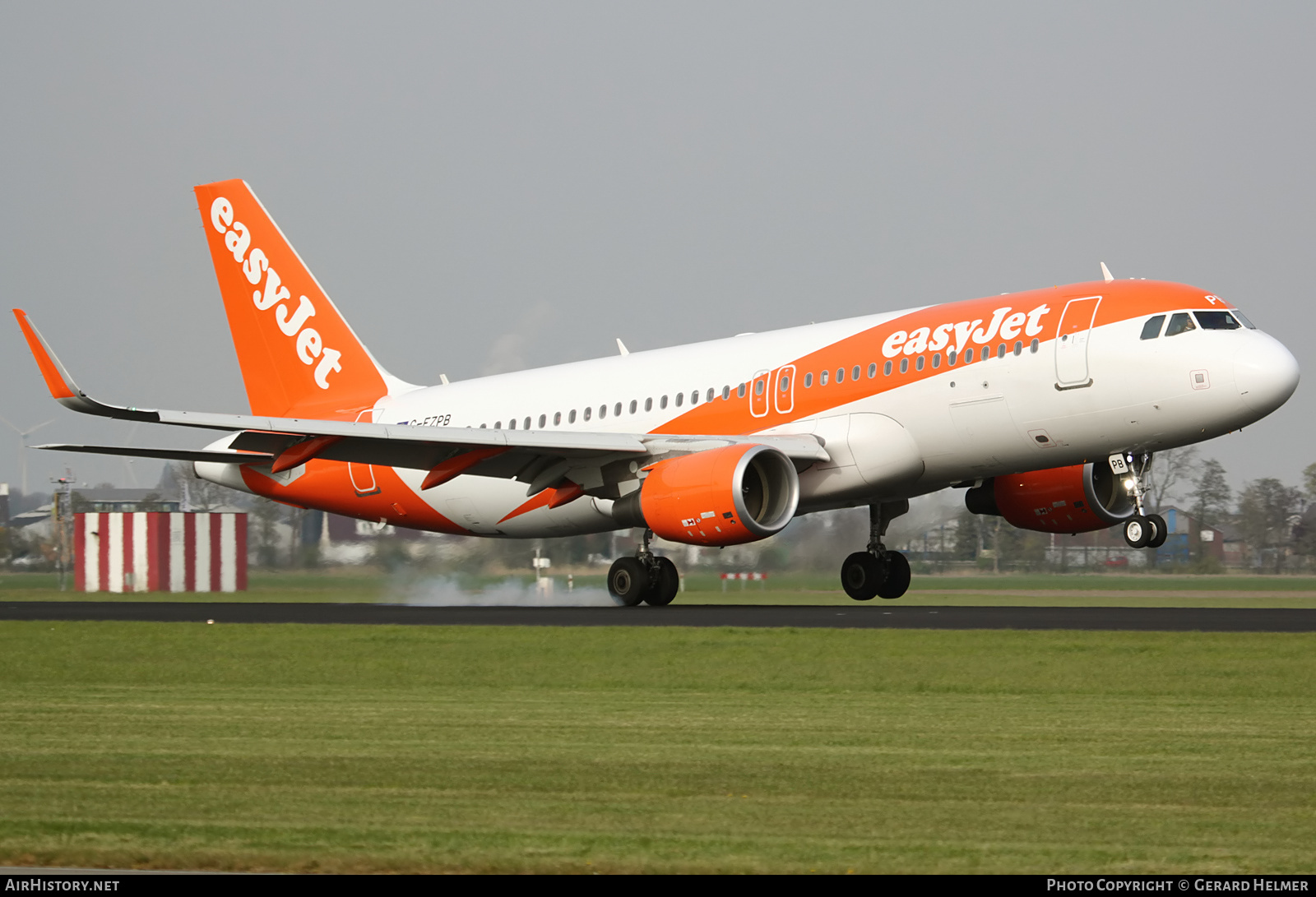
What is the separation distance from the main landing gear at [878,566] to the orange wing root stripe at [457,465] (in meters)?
7.46

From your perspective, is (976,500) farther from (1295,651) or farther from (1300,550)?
(1300,550)

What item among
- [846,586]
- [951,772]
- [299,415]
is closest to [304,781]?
[951,772]

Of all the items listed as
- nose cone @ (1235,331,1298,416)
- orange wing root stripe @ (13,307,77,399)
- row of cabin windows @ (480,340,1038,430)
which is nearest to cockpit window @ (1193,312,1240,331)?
nose cone @ (1235,331,1298,416)

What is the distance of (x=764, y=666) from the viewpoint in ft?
56.6

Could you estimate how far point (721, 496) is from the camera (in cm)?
2530

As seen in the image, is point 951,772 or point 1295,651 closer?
point 951,772

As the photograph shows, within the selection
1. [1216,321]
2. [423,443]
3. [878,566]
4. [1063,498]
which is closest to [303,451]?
Result: [423,443]

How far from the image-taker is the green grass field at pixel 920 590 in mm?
36344

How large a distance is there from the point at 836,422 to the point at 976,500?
4885 mm

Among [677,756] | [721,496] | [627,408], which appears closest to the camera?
[677,756]

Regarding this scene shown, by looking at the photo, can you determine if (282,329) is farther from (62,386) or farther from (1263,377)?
(1263,377)

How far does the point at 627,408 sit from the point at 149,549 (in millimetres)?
25151

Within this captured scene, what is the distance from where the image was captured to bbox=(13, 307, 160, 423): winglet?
27.1 meters

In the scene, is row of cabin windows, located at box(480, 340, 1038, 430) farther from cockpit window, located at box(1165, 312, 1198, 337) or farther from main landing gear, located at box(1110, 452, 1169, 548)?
main landing gear, located at box(1110, 452, 1169, 548)
